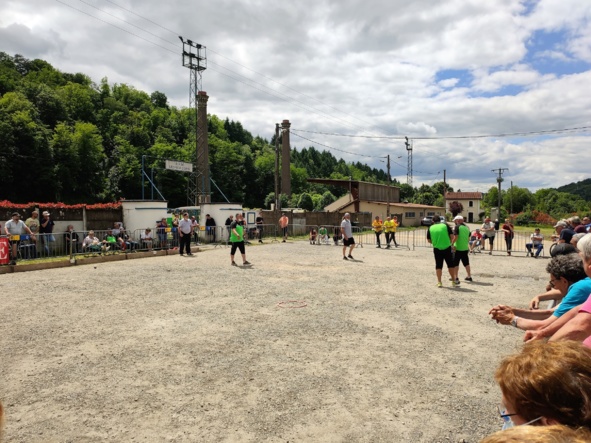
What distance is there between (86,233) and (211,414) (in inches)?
622

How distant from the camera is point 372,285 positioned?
1012 centimetres

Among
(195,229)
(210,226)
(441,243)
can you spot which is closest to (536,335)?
(441,243)

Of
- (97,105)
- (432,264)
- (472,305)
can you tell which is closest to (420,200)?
(97,105)

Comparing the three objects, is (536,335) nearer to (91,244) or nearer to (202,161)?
(91,244)

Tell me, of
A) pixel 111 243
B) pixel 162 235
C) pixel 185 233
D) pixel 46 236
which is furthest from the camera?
pixel 162 235

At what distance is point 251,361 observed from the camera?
506 cm

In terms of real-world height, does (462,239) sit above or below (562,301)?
above

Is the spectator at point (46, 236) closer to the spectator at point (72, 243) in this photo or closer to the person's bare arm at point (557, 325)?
the spectator at point (72, 243)

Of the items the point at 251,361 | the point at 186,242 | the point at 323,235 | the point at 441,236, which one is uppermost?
the point at 441,236

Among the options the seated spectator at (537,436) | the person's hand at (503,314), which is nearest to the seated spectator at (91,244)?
the person's hand at (503,314)

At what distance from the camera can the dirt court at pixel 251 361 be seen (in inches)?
142

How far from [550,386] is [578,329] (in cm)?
171

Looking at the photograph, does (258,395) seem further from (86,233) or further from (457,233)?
(86,233)

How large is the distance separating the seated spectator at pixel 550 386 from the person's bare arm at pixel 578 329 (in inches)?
58.9
